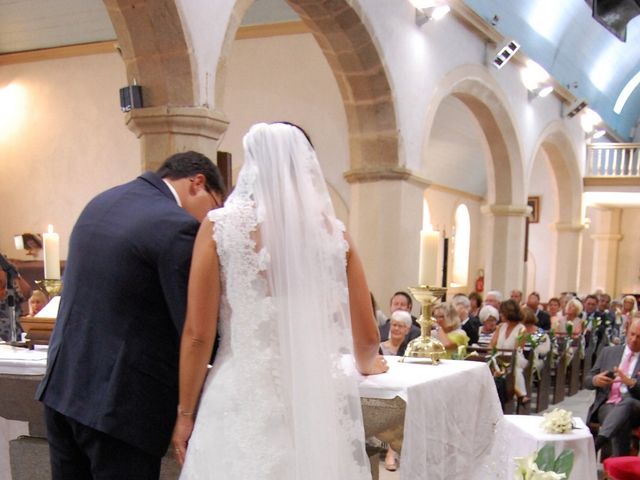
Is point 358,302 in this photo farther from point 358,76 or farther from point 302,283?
point 358,76

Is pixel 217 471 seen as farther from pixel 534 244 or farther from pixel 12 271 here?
pixel 534 244

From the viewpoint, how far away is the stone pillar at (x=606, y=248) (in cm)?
2233

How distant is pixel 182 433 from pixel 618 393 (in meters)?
4.71

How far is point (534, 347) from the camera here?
757 cm

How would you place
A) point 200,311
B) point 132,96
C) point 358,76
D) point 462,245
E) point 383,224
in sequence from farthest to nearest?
1. point 462,245
2. point 383,224
3. point 358,76
4. point 132,96
5. point 200,311

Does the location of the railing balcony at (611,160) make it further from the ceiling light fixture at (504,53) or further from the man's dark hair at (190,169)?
the man's dark hair at (190,169)

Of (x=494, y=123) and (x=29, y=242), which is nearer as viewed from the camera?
(x=494, y=123)

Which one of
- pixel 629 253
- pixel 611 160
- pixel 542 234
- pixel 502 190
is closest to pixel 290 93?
pixel 502 190

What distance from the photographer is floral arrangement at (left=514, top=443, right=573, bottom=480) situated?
2.53m

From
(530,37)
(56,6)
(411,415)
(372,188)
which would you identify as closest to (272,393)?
(411,415)

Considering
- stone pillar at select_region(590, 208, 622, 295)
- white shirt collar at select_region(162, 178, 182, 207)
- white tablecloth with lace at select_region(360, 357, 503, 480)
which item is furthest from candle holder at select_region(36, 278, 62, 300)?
stone pillar at select_region(590, 208, 622, 295)

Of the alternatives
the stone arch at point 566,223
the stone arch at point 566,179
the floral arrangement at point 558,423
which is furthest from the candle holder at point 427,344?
the stone arch at point 566,223

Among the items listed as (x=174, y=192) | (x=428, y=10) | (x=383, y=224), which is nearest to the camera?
(x=174, y=192)

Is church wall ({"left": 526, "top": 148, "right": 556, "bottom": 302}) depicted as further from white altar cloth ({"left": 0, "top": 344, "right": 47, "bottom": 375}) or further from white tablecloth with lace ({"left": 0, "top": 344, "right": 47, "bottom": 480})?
white altar cloth ({"left": 0, "top": 344, "right": 47, "bottom": 375})
